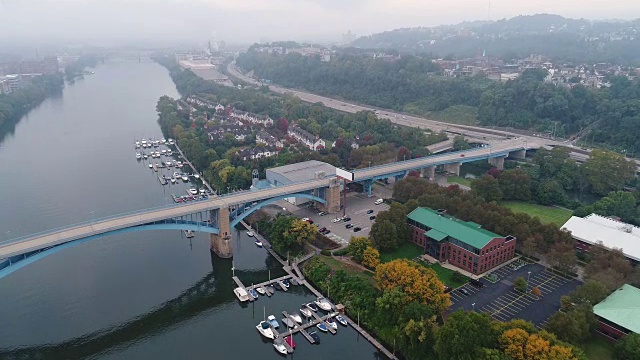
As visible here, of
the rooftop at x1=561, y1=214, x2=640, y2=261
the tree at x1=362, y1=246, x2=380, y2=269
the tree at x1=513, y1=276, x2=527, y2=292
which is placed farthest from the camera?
the rooftop at x1=561, y1=214, x2=640, y2=261

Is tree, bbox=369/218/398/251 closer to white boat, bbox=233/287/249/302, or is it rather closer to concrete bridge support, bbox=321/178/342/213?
concrete bridge support, bbox=321/178/342/213

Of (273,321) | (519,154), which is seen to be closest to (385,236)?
(273,321)

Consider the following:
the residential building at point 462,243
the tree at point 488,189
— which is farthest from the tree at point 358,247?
the tree at point 488,189

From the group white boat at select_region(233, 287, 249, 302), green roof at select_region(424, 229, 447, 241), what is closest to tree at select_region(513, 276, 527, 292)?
green roof at select_region(424, 229, 447, 241)

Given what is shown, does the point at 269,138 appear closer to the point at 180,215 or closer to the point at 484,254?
the point at 180,215

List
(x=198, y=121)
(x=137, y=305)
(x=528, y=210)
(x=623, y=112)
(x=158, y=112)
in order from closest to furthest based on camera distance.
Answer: (x=137, y=305) < (x=528, y=210) < (x=623, y=112) < (x=198, y=121) < (x=158, y=112)

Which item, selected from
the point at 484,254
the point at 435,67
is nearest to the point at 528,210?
the point at 484,254
